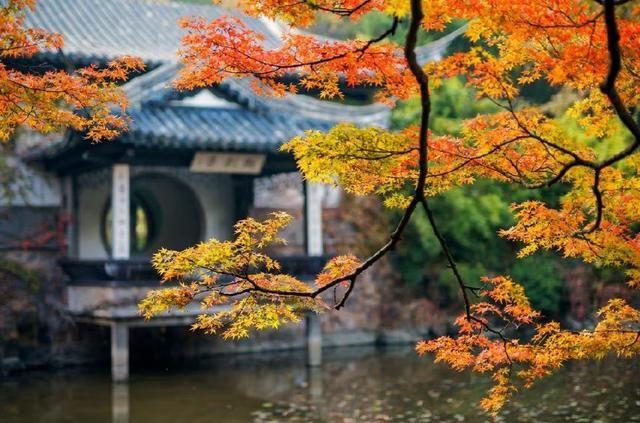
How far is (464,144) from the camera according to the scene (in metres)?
5.38

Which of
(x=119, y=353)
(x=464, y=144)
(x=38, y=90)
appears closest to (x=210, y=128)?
(x=119, y=353)

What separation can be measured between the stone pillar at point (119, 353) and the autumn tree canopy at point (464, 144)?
607 cm

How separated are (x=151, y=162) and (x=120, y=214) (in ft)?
4.13

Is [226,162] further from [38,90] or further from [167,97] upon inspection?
[38,90]

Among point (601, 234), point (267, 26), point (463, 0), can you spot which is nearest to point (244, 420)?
point (601, 234)

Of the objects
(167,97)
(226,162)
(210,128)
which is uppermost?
(167,97)

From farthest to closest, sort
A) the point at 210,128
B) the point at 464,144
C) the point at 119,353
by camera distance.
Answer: the point at 210,128 → the point at 119,353 → the point at 464,144

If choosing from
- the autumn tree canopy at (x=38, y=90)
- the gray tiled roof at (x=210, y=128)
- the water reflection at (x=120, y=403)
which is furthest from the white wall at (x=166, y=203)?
the autumn tree canopy at (x=38, y=90)

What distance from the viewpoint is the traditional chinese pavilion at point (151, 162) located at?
11258 mm

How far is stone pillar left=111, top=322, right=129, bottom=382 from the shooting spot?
11.0 meters

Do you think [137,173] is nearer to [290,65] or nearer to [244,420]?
[244,420]

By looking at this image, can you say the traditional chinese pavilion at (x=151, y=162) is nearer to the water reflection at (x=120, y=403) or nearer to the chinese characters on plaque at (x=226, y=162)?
the chinese characters on plaque at (x=226, y=162)

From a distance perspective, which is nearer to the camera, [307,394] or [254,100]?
[307,394]

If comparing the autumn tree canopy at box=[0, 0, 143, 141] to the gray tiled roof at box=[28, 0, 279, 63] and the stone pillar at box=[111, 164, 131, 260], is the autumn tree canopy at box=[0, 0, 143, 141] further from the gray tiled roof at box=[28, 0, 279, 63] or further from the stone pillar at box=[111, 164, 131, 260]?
the gray tiled roof at box=[28, 0, 279, 63]
